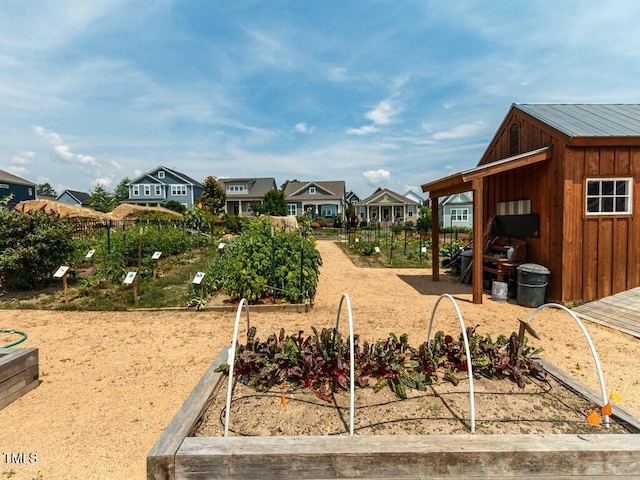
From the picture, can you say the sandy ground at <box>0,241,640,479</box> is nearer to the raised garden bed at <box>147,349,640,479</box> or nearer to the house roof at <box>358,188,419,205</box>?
the raised garden bed at <box>147,349,640,479</box>

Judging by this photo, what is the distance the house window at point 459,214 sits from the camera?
42.0 meters

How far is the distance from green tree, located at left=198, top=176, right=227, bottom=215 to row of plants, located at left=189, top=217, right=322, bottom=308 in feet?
104

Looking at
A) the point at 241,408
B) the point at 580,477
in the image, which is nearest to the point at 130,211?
the point at 241,408

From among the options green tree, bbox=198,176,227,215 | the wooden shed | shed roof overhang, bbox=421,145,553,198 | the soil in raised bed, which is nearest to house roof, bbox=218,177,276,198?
green tree, bbox=198,176,227,215

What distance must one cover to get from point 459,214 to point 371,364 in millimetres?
41897

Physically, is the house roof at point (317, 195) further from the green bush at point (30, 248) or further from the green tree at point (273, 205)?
the green bush at point (30, 248)

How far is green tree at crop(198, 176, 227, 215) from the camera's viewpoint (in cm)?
3822

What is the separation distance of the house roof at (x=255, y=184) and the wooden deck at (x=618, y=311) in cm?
4224

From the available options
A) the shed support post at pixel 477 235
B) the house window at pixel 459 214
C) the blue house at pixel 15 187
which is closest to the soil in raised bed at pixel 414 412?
the shed support post at pixel 477 235

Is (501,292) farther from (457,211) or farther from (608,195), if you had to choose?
(457,211)

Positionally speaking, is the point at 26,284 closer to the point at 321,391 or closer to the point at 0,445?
the point at 0,445

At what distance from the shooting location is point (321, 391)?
10.7ft

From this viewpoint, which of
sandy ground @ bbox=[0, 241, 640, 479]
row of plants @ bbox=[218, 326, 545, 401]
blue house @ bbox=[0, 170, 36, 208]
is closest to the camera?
sandy ground @ bbox=[0, 241, 640, 479]

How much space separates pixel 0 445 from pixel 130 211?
26.5m
